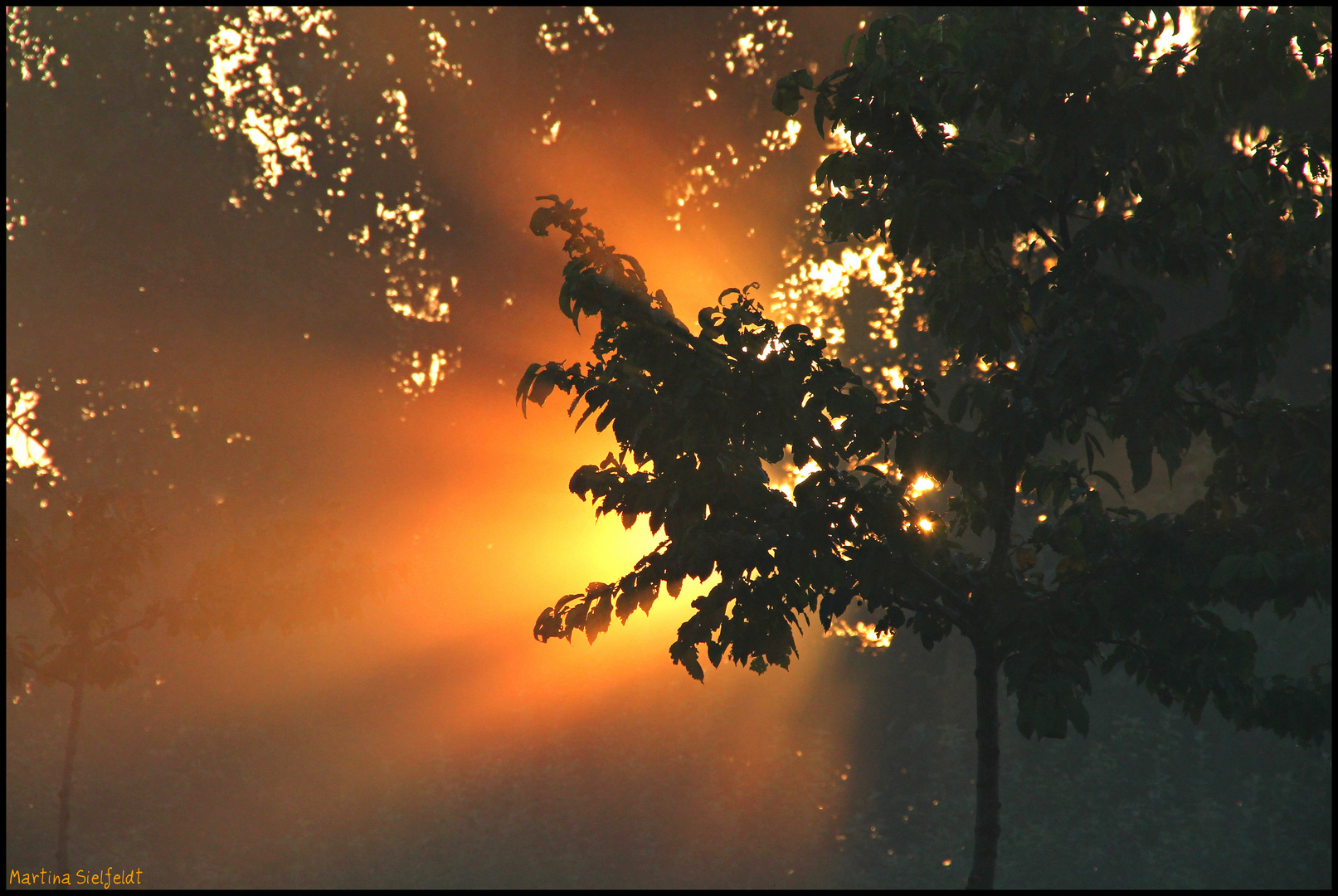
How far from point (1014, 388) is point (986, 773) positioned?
2441mm

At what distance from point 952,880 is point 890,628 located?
8606 millimetres

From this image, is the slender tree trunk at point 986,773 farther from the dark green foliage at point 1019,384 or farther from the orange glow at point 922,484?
the orange glow at point 922,484

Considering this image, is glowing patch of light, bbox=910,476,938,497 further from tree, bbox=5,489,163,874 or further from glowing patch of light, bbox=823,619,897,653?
glowing patch of light, bbox=823,619,897,653

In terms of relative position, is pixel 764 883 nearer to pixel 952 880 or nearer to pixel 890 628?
pixel 952 880

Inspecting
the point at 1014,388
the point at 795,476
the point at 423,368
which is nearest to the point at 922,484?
the point at 795,476

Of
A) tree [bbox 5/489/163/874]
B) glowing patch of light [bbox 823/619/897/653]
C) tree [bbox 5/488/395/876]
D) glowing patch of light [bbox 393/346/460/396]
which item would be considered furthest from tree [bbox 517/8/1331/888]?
glowing patch of light [bbox 393/346/460/396]

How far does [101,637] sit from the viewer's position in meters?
10.1

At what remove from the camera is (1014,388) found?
5.59m

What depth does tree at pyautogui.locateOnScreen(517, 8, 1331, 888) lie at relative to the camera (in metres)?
4.92

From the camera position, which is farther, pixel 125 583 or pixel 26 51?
pixel 26 51

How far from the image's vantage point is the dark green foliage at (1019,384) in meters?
4.92

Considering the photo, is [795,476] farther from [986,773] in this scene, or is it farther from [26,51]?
[26,51]

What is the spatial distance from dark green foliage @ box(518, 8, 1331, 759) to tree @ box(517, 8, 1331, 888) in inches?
0.7

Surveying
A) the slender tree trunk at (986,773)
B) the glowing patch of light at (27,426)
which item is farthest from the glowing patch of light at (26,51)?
the slender tree trunk at (986,773)
